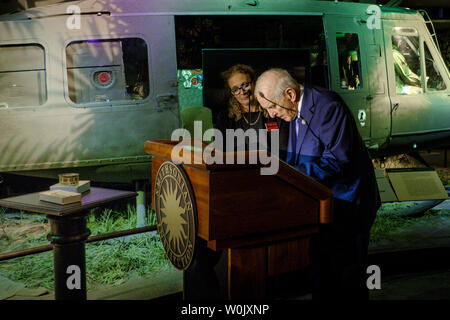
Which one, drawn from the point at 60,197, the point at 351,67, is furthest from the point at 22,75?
the point at 351,67

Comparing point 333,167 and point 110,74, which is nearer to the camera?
point 333,167

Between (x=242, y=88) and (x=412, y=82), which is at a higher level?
(x=412, y=82)

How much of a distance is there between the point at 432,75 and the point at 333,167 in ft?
18.4

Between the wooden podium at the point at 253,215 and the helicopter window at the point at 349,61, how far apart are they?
4.26m

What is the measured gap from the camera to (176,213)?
1920mm

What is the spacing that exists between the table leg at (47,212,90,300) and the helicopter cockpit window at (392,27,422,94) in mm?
5454

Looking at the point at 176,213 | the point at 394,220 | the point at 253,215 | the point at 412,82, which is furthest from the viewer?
the point at 412,82

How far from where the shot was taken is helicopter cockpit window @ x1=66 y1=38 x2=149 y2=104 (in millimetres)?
4656

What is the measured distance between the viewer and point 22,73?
459cm

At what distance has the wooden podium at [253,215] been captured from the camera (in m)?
1.64

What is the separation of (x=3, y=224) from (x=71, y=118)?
6.23 feet

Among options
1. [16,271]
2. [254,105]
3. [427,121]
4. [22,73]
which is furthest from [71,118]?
[427,121]

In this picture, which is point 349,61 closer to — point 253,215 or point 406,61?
point 406,61

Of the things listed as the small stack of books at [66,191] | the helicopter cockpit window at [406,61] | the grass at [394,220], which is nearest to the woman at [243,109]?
the small stack of books at [66,191]
